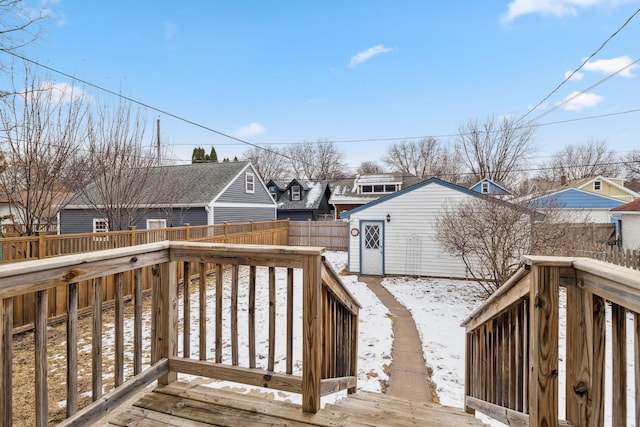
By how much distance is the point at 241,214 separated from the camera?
52.1 feet

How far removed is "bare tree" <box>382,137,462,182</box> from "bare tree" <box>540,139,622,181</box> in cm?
936

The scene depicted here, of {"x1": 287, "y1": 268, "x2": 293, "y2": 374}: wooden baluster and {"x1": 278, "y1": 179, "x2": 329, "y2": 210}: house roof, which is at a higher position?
{"x1": 278, "y1": 179, "x2": 329, "y2": 210}: house roof

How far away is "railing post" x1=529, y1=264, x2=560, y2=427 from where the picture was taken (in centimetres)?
155

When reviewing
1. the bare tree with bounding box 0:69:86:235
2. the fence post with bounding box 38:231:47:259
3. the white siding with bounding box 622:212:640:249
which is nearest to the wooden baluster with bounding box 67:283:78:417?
the fence post with bounding box 38:231:47:259

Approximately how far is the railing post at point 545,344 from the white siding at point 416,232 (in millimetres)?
8966

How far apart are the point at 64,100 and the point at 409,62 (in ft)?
41.9

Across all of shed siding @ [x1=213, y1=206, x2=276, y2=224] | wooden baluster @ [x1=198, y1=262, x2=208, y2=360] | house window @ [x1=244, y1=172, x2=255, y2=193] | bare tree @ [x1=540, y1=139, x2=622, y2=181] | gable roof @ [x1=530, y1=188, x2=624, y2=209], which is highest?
bare tree @ [x1=540, y1=139, x2=622, y2=181]

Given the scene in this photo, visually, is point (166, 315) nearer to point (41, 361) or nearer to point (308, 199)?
point (41, 361)

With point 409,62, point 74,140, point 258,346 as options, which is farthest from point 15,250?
point 409,62

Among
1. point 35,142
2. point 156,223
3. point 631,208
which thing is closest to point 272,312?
point 35,142

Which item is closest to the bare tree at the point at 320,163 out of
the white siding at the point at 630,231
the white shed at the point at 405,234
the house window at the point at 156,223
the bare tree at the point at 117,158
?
the house window at the point at 156,223

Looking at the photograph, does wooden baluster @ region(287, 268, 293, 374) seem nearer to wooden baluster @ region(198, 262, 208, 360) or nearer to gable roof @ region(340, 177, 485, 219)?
wooden baluster @ region(198, 262, 208, 360)

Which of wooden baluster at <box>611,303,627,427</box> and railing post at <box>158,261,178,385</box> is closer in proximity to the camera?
wooden baluster at <box>611,303,627,427</box>

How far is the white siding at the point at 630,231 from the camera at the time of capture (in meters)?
15.3
